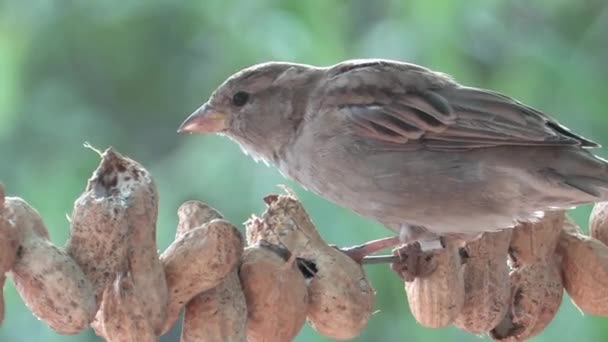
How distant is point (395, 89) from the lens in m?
1.91

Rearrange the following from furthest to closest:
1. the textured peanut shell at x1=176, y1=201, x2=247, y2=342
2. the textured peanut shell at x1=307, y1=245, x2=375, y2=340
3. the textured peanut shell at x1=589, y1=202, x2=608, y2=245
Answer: the textured peanut shell at x1=589, y1=202, x2=608, y2=245
the textured peanut shell at x1=307, y1=245, x2=375, y2=340
the textured peanut shell at x1=176, y1=201, x2=247, y2=342

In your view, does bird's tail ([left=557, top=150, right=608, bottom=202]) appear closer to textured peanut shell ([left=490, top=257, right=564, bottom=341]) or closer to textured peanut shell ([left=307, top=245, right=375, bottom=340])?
textured peanut shell ([left=490, top=257, right=564, bottom=341])

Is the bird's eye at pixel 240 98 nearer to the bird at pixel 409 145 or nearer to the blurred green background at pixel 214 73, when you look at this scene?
the bird at pixel 409 145

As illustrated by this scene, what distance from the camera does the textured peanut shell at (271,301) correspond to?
4.17ft

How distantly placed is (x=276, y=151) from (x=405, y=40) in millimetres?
861

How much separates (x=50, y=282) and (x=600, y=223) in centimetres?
92

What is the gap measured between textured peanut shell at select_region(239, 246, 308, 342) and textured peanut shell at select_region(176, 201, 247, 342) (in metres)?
0.02

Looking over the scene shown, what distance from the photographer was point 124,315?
114cm

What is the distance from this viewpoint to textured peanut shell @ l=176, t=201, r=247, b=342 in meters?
1.21

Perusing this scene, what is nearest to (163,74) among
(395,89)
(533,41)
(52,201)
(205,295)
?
(52,201)

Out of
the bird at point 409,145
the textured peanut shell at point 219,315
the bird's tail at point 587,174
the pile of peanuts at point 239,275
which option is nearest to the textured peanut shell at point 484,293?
the pile of peanuts at point 239,275

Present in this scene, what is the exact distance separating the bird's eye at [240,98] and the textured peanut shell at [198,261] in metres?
0.67

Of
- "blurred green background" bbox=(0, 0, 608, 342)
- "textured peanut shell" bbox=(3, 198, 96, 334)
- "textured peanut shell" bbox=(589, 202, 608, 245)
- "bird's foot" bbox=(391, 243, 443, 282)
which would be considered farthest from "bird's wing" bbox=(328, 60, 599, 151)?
"textured peanut shell" bbox=(3, 198, 96, 334)

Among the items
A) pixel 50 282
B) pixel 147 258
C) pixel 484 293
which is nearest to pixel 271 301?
pixel 147 258
